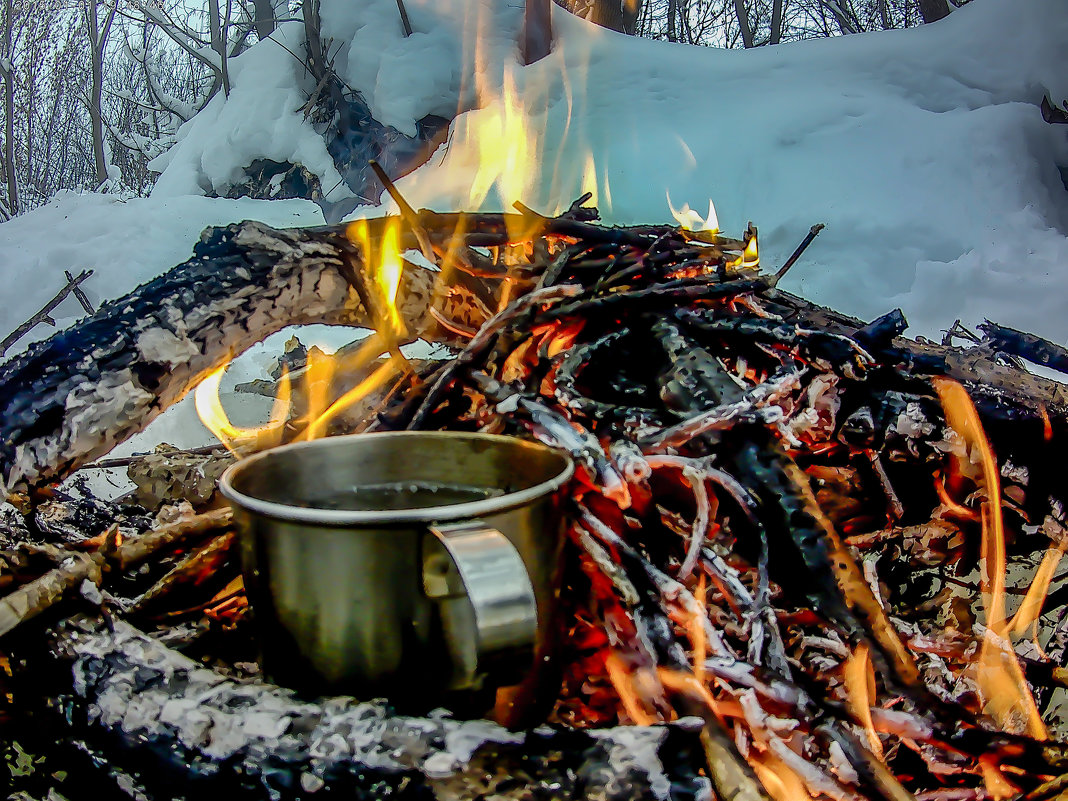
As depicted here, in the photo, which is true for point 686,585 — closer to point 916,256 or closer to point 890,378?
point 890,378

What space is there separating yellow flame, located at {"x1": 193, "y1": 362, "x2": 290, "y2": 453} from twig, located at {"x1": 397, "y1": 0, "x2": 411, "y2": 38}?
5.39 metres

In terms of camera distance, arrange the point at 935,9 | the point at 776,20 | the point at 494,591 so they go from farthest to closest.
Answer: the point at 776,20
the point at 935,9
the point at 494,591

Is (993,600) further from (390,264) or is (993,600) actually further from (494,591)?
(390,264)

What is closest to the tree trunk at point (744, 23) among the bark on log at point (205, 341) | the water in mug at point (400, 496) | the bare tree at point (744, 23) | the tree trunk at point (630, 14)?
the bare tree at point (744, 23)

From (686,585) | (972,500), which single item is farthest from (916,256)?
(686,585)

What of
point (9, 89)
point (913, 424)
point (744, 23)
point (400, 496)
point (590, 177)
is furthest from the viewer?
point (744, 23)

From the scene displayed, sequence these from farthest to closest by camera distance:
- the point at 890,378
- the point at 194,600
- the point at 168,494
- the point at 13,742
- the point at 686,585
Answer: the point at 168,494
the point at 890,378
the point at 194,600
the point at 686,585
the point at 13,742

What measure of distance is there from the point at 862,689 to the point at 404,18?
7164mm

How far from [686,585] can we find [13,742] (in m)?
0.92

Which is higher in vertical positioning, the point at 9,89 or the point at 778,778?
the point at 9,89

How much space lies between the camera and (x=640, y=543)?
116 cm

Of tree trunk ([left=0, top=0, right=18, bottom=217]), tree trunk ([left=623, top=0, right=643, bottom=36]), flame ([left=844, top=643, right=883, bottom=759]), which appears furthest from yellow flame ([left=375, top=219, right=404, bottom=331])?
tree trunk ([left=623, top=0, right=643, bottom=36])

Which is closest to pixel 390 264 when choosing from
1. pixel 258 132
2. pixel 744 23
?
pixel 258 132

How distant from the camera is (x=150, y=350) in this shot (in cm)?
132
